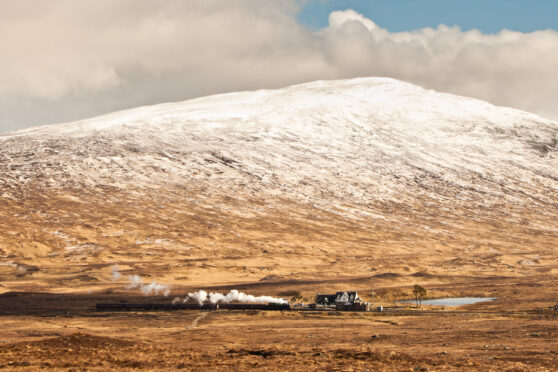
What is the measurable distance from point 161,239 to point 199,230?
14567 millimetres

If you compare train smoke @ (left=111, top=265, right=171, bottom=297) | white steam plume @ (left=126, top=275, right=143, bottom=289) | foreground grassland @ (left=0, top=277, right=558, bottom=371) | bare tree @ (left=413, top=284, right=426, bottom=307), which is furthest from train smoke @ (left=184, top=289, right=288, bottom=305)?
white steam plume @ (left=126, top=275, right=143, bottom=289)

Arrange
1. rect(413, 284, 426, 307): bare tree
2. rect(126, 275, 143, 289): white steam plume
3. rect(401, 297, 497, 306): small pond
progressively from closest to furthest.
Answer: rect(413, 284, 426, 307): bare tree → rect(401, 297, 497, 306): small pond → rect(126, 275, 143, 289): white steam plume

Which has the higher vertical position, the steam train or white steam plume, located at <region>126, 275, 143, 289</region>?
white steam plume, located at <region>126, 275, 143, 289</region>

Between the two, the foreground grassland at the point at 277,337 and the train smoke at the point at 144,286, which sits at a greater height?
the train smoke at the point at 144,286

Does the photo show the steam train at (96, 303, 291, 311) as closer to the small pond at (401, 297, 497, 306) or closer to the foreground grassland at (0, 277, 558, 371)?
the foreground grassland at (0, 277, 558, 371)

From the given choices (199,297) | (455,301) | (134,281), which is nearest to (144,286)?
(134,281)

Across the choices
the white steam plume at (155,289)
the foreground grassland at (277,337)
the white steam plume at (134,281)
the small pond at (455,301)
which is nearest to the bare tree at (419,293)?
the small pond at (455,301)

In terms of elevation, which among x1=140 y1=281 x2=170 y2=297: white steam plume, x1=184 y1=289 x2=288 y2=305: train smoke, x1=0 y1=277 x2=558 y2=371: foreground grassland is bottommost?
x1=0 y1=277 x2=558 y2=371: foreground grassland

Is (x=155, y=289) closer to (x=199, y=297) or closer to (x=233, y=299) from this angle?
(x=199, y=297)

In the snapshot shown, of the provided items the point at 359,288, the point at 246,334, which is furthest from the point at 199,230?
the point at 246,334

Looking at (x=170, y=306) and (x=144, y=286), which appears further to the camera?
(x=144, y=286)

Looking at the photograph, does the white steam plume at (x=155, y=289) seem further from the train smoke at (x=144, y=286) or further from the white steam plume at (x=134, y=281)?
the white steam plume at (x=134, y=281)

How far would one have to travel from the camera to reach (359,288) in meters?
114

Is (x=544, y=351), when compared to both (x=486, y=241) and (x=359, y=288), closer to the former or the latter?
(x=359, y=288)
